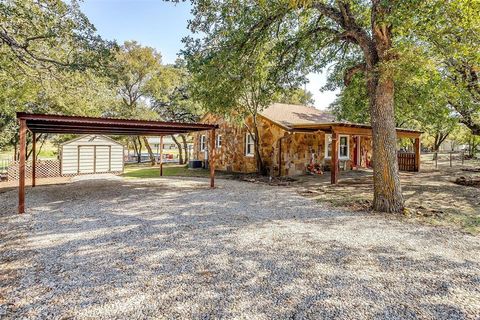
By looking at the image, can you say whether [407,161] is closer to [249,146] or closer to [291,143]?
[291,143]

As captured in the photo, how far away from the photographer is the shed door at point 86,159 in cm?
1928

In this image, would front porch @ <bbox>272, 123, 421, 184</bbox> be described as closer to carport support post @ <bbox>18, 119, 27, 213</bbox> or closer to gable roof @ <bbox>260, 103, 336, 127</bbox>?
gable roof @ <bbox>260, 103, 336, 127</bbox>

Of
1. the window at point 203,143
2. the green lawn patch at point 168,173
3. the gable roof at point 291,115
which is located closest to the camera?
the gable roof at point 291,115

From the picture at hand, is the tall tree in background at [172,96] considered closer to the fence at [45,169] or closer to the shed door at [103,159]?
the shed door at [103,159]

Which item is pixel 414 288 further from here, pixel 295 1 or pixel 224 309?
pixel 295 1

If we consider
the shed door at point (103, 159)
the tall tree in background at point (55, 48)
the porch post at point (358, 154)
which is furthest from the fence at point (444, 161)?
the shed door at point (103, 159)

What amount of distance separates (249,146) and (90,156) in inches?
440

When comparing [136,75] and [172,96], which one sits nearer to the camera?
[136,75]

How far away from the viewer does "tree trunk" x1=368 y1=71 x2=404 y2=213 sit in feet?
25.0

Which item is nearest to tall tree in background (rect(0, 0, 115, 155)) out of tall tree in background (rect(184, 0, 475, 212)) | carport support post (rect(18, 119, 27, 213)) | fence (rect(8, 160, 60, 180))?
carport support post (rect(18, 119, 27, 213))

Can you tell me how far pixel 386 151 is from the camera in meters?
7.66

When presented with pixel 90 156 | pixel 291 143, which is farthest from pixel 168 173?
pixel 291 143

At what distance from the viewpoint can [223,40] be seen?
9.16 m

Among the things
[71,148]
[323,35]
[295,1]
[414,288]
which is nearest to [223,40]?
[323,35]
